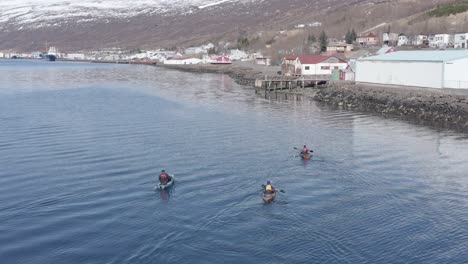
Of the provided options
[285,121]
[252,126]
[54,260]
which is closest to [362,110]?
[285,121]

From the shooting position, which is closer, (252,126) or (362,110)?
(252,126)

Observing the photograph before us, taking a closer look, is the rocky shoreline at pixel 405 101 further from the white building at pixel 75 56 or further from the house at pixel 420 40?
the white building at pixel 75 56

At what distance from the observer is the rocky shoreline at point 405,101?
1173 inches

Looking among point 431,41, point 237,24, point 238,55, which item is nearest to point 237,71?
point 238,55

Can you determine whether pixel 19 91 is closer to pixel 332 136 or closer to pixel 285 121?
pixel 285 121

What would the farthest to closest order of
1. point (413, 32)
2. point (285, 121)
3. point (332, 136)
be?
point (413, 32) → point (285, 121) → point (332, 136)

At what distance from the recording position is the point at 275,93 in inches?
1922

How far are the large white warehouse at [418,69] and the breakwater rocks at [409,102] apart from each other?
2.50 ft

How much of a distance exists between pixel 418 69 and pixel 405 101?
3.23 m

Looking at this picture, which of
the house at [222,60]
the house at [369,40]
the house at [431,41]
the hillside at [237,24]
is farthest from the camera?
the hillside at [237,24]

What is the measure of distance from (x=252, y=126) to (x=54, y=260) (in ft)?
58.8

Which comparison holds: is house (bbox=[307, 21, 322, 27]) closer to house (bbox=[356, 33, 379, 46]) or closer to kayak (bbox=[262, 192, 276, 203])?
house (bbox=[356, 33, 379, 46])

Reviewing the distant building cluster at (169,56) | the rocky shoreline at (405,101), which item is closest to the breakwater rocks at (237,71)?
the distant building cluster at (169,56)

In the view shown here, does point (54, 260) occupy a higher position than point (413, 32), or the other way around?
point (413, 32)
